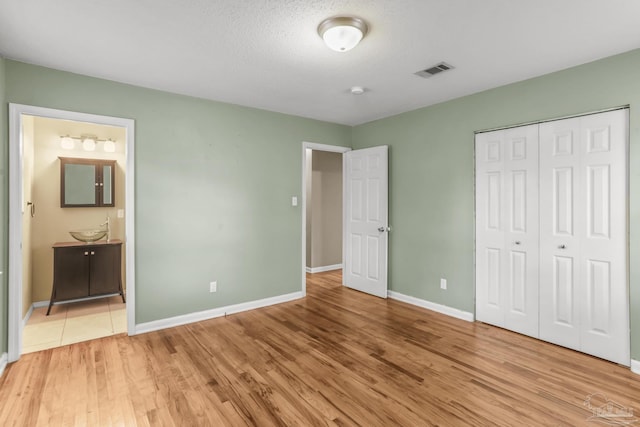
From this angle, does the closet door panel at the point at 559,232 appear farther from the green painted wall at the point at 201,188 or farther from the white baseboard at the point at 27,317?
the white baseboard at the point at 27,317

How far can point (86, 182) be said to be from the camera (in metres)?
4.51

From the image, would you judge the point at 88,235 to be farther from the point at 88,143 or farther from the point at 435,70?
the point at 435,70

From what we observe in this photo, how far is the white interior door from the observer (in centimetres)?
456

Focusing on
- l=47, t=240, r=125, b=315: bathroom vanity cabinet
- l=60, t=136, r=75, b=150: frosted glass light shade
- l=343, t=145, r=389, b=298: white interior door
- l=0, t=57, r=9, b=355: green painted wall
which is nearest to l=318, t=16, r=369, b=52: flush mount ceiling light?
l=343, t=145, r=389, b=298: white interior door

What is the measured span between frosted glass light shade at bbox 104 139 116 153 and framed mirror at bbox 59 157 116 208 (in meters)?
A: 0.15

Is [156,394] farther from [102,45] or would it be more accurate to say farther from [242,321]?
[102,45]

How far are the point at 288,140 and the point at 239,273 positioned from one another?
1.85m

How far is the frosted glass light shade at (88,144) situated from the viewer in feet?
14.6

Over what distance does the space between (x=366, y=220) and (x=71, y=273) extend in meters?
3.85

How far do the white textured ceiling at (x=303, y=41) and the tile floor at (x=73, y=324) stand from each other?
2.54 meters

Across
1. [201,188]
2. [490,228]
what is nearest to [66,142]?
[201,188]

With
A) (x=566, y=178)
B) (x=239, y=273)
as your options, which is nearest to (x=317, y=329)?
(x=239, y=273)

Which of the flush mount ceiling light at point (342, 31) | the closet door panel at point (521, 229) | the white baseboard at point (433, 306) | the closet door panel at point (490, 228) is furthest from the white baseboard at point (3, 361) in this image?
the closet door panel at point (521, 229)

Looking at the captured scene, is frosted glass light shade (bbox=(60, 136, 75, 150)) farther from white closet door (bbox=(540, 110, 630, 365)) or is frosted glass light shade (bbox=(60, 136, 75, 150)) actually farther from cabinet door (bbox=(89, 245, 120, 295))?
white closet door (bbox=(540, 110, 630, 365))
